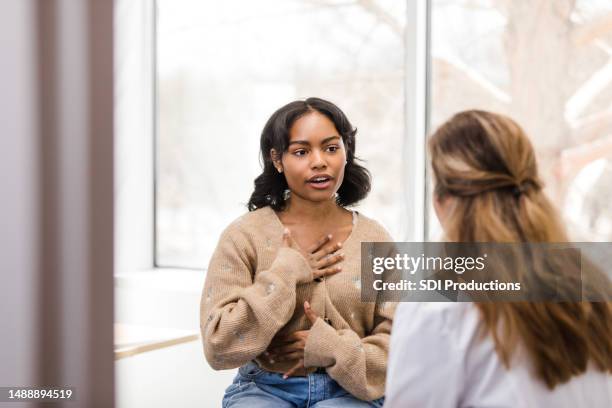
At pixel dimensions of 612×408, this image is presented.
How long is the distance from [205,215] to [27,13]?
1979 millimetres

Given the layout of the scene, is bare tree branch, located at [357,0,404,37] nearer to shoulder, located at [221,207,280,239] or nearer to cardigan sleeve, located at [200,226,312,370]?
shoulder, located at [221,207,280,239]

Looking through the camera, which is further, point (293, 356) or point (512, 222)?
point (293, 356)

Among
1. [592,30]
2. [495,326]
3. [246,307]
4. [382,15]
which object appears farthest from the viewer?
[382,15]

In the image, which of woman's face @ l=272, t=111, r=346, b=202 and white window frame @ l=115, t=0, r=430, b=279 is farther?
white window frame @ l=115, t=0, r=430, b=279

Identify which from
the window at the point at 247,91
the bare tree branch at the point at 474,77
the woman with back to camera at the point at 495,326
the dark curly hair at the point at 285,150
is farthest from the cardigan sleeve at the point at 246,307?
the bare tree branch at the point at 474,77

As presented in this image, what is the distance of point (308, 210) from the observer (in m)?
1.42

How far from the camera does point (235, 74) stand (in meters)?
2.42

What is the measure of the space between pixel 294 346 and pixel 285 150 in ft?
1.45

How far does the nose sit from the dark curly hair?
71 mm

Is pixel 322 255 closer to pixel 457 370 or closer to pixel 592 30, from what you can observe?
pixel 457 370

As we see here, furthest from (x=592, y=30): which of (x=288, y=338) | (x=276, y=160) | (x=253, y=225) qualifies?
(x=288, y=338)

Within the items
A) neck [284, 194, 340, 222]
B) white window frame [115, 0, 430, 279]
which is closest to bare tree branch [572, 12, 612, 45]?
neck [284, 194, 340, 222]

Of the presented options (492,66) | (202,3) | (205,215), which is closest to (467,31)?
(492,66)

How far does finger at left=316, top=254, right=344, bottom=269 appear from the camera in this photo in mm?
1339
